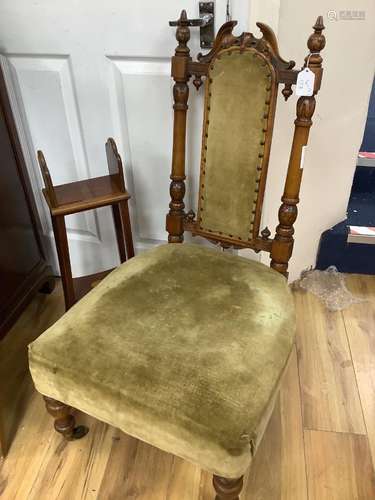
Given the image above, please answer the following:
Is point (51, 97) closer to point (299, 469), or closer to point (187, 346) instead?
point (187, 346)

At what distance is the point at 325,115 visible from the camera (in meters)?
1.38

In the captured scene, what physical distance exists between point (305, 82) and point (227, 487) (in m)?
0.84

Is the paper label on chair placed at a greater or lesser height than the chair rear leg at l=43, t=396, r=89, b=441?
greater

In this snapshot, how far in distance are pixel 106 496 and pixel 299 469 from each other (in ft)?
1.58

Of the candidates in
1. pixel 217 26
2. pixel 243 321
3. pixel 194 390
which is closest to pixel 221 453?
pixel 194 390

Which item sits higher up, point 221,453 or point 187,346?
point 187,346

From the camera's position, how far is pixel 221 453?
29.3 inches

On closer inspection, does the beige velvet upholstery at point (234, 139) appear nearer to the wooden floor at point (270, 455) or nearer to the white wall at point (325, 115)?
the white wall at point (325, 115)

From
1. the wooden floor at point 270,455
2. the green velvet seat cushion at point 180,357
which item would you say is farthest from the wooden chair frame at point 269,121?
the wooden floor at point 270,455

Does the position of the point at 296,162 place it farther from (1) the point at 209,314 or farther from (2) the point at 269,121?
(1) the point at 209,314

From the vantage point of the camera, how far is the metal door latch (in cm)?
107

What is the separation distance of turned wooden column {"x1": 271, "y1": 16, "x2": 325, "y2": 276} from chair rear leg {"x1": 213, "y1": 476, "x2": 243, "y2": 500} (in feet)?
1.66

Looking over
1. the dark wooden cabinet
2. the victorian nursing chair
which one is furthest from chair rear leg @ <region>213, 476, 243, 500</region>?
the dark wooden cabinet

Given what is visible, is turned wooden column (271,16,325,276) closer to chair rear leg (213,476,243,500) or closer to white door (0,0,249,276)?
white door (0,0,249,276)
